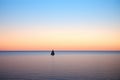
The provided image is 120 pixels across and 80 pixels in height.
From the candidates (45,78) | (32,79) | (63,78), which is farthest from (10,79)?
(63,78)

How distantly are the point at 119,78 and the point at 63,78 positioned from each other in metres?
10.2

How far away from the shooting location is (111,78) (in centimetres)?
3091

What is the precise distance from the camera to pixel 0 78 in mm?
30844

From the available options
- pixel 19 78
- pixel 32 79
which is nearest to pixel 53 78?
pixel 32 79

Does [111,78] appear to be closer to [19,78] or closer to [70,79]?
[70,79]

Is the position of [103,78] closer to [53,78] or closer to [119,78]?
[119,78]

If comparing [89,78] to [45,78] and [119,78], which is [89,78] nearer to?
[119,78]

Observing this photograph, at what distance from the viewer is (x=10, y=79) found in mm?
29984

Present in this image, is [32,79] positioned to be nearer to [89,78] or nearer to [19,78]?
[19,78]

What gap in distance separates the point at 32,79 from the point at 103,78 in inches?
504

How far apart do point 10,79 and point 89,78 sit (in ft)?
46.3

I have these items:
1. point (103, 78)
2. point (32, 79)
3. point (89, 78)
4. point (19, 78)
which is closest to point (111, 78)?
point (103, 78)

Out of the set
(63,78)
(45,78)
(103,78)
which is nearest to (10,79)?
(45,78)

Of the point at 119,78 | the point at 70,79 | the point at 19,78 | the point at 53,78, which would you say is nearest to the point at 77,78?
the point at 70,79
